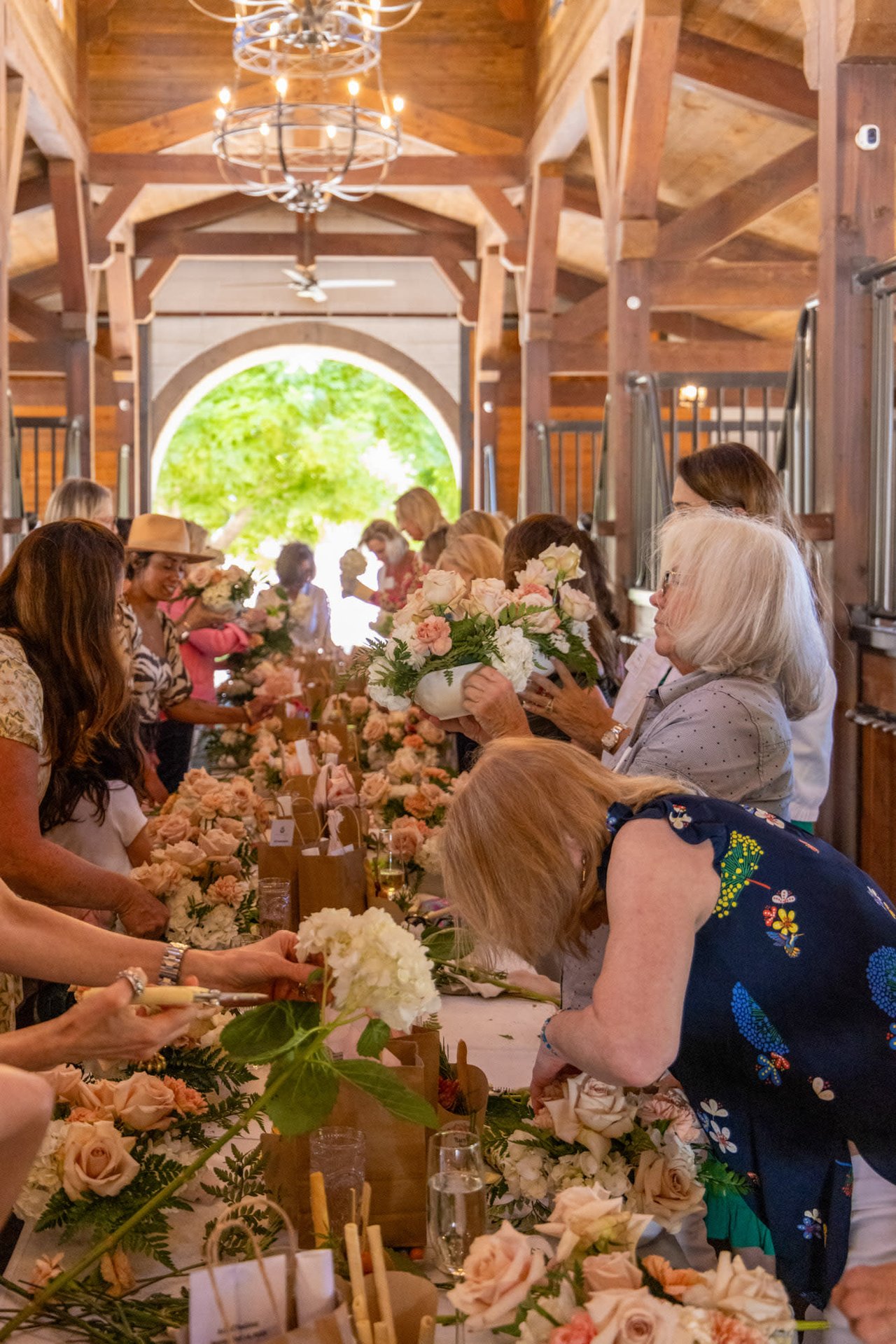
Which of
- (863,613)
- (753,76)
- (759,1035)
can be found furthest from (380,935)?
(753,76)

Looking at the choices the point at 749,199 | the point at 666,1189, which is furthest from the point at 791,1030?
the point at 749,199

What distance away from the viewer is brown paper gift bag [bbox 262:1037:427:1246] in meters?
1.60

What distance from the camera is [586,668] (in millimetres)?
2916

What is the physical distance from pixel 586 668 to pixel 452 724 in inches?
11.3

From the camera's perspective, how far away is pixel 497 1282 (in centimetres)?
113

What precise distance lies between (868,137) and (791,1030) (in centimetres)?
343

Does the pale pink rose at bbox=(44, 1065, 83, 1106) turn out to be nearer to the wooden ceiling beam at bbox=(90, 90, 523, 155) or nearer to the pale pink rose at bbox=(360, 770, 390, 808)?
the pale pink rose at bbox=(360, 770, 390, 808)

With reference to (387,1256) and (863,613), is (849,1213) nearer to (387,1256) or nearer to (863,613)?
(387,1256)

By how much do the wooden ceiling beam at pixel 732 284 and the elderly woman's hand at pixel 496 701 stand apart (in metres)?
5.80

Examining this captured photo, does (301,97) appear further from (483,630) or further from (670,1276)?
(670,1276)

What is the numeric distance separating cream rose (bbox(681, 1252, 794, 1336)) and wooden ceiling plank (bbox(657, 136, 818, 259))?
9.05m

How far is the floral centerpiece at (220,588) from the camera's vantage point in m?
5.51

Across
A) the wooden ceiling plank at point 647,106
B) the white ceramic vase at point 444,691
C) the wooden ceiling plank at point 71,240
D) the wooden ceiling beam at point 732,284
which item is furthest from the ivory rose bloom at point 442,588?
the wooden ceiling plank at point 71,240

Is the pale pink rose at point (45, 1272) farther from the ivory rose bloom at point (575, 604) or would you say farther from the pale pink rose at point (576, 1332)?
the ivory rose bloom at point (575, 604)
